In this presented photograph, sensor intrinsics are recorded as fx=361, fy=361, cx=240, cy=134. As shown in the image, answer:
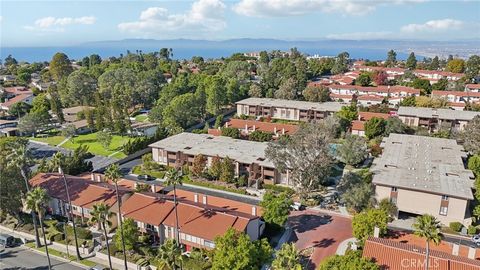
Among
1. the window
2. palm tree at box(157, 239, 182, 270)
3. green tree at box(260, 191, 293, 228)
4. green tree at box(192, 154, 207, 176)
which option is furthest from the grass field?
the window

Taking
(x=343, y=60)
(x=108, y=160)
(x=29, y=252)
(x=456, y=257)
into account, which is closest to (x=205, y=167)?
(x=108, y=160)

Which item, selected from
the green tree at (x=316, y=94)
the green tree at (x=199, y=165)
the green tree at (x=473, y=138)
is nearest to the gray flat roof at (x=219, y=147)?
the green tree at (x=199, y=165)

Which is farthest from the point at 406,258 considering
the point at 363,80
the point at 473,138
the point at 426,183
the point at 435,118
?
the point at 363,80

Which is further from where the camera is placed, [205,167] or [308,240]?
[205,167]

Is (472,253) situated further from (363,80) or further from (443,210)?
(363,80)

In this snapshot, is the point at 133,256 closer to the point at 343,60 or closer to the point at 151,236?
the point at 151,236

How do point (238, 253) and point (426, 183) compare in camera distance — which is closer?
point (238, 253)

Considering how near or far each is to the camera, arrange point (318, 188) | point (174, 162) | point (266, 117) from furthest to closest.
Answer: point (266, 117) < point (174, 162) < point (318, 188)
